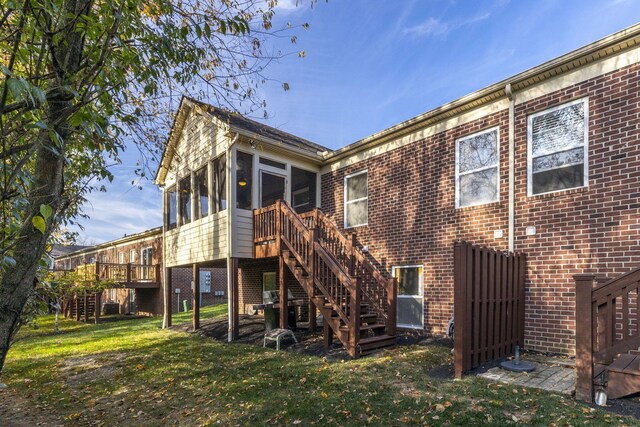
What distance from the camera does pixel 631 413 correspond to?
374 centimetres

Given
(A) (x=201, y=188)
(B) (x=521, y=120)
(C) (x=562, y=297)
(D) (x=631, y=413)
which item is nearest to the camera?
(D) (x=631, y=413)

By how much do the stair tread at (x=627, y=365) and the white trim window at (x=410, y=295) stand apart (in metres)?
4.27

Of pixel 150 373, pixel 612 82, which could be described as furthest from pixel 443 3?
pixel 150 373

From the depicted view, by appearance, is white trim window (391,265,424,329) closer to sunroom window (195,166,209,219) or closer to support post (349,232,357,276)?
support post (349,232,357,276)

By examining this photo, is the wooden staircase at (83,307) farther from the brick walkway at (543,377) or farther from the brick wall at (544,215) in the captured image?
the brick walkway at (543,377)

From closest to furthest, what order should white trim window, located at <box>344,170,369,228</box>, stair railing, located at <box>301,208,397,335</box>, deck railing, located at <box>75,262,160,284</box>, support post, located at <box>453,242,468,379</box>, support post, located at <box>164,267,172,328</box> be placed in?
support post, located at <box>453,242,468,379</box>
stair railing, located at <box>301,208,397,335</box>
white trim window, located at <box>344,170,369,228</box>
support post, located at <box>164,267,172,328</box>
deck railing, located at <box>75,262,160,284</box>

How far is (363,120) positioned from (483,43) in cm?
393

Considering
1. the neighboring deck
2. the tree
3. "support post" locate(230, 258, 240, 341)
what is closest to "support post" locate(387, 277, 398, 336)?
"support post" locate(230, 258, 240, 341)

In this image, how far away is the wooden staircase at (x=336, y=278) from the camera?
6801 mm

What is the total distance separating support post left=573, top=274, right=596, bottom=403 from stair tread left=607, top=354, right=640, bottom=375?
0.75 feet

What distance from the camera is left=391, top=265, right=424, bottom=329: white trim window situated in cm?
858

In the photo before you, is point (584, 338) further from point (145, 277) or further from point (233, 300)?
point (145, 277)

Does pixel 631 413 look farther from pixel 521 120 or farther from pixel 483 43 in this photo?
pixel 483 43

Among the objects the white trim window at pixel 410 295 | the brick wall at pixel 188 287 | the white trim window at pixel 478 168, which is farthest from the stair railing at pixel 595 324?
the brick wall at pixel 188 287
